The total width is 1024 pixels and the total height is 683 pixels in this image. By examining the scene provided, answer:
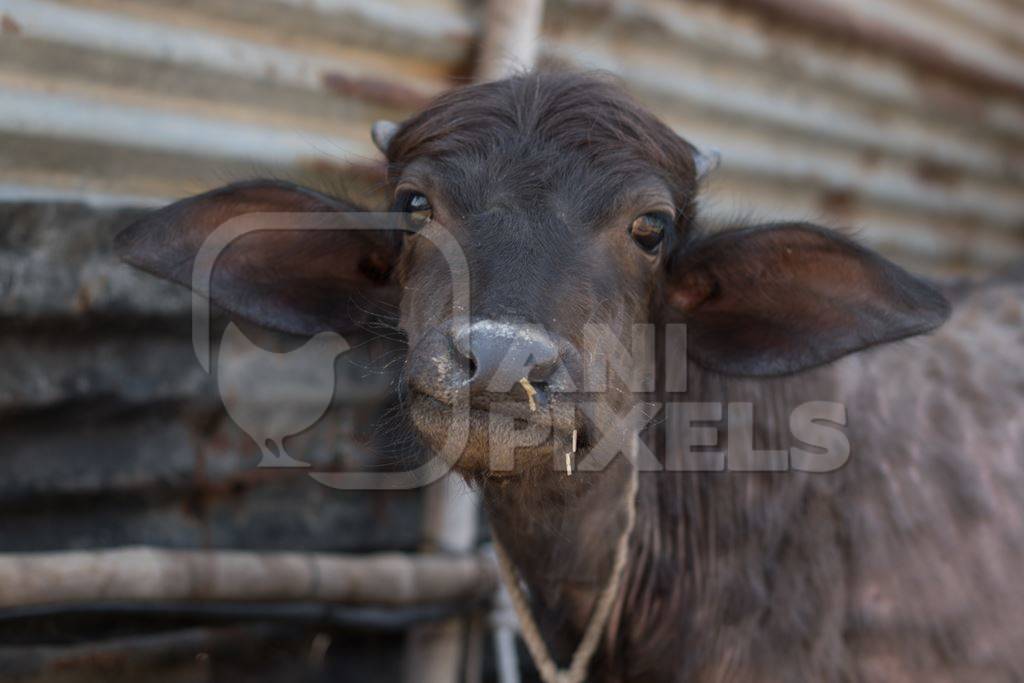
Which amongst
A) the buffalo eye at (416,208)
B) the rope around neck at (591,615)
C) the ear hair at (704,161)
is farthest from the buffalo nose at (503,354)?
the ear hair at (704,161)

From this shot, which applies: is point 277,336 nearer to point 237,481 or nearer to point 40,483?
point 237,481

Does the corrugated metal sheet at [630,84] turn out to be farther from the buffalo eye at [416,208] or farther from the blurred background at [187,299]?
the buffalo eye at [416,208]

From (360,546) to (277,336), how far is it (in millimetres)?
923

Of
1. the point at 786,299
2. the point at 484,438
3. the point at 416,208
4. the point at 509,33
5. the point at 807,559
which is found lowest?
the point at 807,559

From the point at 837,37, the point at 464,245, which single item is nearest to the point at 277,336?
the point at 464,245

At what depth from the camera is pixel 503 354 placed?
82.0 inches

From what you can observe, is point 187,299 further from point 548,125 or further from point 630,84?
point 630,84

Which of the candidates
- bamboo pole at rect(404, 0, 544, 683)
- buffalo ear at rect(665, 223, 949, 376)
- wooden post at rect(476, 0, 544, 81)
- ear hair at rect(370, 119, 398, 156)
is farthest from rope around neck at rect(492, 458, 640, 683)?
wooden post at rect(476, 0, 544, 81)

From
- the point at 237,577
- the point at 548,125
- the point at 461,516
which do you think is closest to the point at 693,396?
the point at 548,125

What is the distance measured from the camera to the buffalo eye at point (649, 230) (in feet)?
8.81

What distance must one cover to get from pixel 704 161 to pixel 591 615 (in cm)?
133

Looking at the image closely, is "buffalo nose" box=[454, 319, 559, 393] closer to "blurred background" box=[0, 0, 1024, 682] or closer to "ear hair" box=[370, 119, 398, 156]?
"blurred background" box=[0, 0, 1024, 682]

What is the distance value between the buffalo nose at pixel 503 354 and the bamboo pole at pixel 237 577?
5.17ft

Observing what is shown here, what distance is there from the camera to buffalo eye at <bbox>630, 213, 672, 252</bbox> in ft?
8.81
